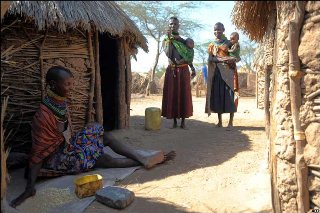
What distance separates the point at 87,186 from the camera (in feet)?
12.3

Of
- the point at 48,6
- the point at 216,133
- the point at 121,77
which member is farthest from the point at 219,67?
the point at 48,6

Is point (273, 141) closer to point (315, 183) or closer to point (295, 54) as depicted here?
point (315, 183)

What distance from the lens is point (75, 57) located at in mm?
5457

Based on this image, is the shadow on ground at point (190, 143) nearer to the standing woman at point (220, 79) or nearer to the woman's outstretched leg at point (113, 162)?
the woman's outstretched leg at point (113, 162)

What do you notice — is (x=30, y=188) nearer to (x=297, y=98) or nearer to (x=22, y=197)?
(x=22, y=197)

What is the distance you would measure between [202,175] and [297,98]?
1812 mm

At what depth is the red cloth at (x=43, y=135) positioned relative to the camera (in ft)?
12.8

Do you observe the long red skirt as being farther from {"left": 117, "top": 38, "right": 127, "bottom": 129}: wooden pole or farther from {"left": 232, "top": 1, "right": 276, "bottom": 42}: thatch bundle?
{"left": 232, "top": 1, "right": 276, "bottom": 42}: thatch bundle

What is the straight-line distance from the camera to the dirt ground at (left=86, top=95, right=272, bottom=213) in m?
3.52

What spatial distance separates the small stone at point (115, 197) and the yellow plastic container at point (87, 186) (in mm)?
150

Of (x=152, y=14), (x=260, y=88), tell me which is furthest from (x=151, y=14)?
(x=260, y=88)

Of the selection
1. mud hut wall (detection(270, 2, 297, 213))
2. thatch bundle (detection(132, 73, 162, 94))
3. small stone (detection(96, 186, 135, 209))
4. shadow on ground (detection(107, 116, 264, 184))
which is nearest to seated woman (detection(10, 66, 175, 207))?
shadow on ground (detection(107, 116, 264, 184))

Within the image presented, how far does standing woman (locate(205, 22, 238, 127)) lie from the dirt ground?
493 millimetres

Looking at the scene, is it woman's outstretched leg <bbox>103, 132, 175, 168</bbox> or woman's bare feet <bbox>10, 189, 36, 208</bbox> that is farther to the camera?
woman's outstretched leg <bbox>103, 132, 175, 168</bbox>
